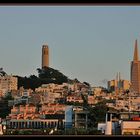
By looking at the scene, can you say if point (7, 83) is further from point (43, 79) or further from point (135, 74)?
point (135, 74)

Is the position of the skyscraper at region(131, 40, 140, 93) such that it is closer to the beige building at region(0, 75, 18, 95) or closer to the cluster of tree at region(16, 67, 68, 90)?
the cluster of tree at region(16, 67, 68, 90)

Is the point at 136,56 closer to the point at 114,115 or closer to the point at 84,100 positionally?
the point at 84,100

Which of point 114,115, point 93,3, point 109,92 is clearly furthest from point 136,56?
point 93,3

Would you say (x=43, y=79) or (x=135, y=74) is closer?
(x=43, y=79)

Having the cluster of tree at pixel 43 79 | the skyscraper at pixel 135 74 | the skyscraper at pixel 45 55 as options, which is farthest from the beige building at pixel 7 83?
the skyscraper at pixel 135 74

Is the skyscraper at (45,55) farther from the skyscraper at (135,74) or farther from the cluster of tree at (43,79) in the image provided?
the skyscraper at (135,74)

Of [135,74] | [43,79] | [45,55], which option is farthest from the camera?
[135,74]

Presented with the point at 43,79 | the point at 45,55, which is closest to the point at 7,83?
the point at 43,79
